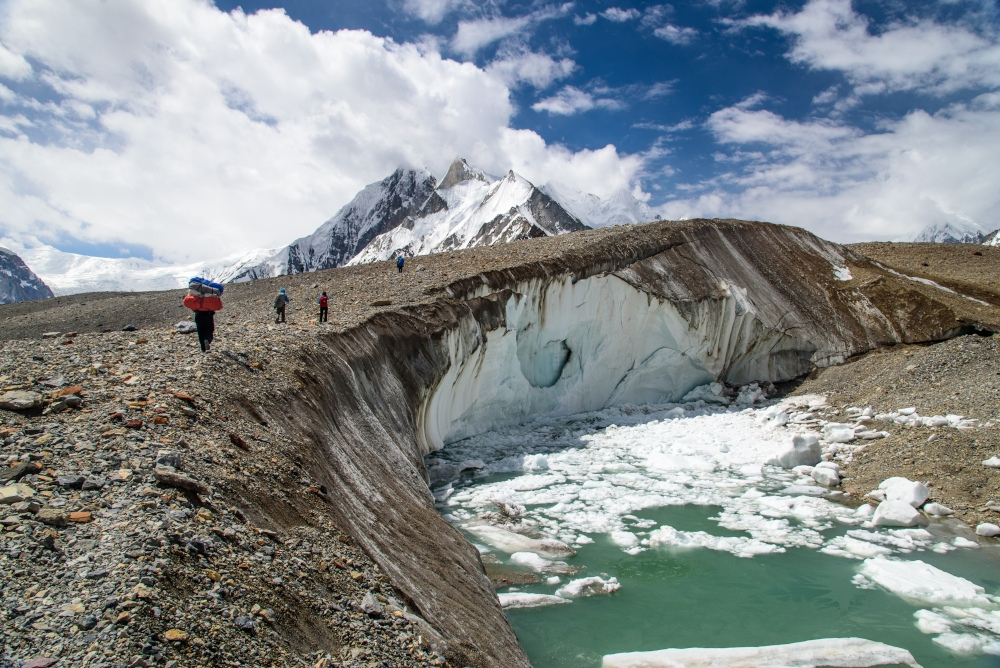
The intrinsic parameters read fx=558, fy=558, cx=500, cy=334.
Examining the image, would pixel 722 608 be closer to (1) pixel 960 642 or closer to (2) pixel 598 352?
(1) pixel 960 642

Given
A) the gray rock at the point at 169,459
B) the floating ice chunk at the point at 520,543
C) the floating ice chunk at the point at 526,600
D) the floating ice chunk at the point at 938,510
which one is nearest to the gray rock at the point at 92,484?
the gray rock at the point at 169,459

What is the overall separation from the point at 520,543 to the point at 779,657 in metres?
4.31

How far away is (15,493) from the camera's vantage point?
3.88 m

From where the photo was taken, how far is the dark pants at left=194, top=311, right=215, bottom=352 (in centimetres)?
812

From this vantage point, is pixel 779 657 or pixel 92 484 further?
pixel 779 657

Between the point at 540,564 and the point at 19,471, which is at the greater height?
the point at 19,471

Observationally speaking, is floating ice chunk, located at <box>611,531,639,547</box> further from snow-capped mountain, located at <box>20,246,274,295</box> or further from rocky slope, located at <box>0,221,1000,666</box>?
snow-capped mountain, located at <box>20,246,274,295</box>

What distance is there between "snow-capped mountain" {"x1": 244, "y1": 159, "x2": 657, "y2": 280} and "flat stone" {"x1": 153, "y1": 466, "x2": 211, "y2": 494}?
85.2m

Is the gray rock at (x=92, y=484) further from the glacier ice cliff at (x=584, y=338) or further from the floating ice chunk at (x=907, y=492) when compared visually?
the floating ice chunk at (x=907, y=492)

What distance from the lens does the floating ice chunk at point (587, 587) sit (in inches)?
320

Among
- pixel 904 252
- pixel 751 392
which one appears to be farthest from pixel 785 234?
pixel 904 252

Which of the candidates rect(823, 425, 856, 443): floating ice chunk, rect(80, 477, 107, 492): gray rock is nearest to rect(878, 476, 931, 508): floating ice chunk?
rect(823, 425, 856, 443): floating ice chunk

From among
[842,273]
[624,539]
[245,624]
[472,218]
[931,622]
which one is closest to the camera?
[245,624]

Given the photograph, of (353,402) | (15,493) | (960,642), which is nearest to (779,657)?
(960,642)
